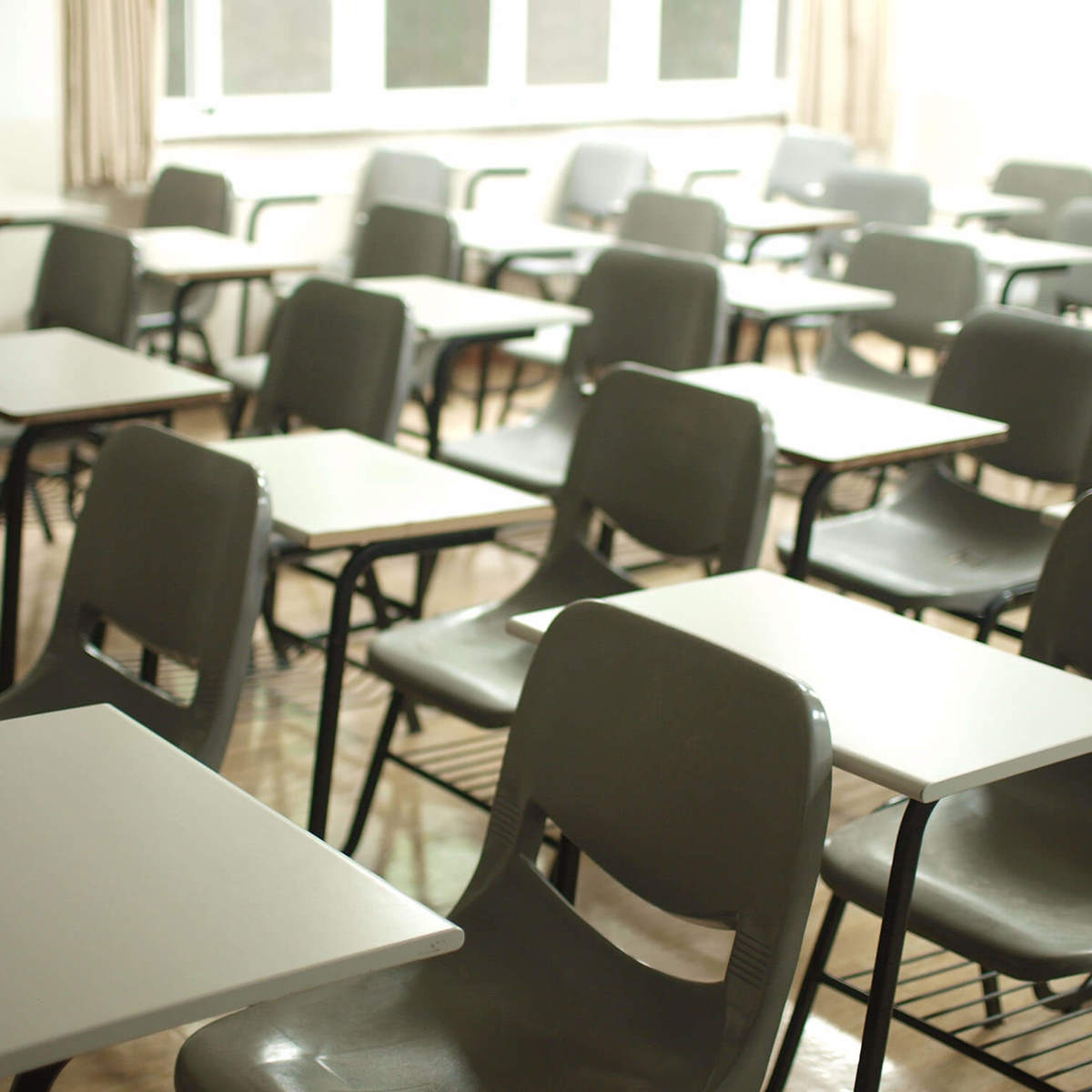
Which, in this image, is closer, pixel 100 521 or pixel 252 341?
pixel 100 521

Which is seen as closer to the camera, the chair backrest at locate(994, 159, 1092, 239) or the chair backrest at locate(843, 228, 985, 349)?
the chair backrest at locate(843, 228, 985, 349)

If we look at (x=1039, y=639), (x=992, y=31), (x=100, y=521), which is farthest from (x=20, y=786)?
(x=992, y=31)

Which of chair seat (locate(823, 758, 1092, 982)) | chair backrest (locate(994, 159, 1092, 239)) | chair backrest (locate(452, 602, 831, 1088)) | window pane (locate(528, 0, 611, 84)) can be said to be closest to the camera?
chair backrest (locate(452, 602, 831, 1088))

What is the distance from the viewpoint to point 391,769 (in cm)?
329

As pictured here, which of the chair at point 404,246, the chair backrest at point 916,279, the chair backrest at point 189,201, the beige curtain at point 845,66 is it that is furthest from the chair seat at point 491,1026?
the beige curtain at point 845,66

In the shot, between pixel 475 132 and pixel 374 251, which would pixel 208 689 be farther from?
pixel 475 132

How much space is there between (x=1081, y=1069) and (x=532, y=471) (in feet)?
5.90

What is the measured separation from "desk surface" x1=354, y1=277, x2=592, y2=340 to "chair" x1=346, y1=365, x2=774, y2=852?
1092 millimetres

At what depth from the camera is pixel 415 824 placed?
Answer: 3.07 metres

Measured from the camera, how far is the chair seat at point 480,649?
2.48 meters

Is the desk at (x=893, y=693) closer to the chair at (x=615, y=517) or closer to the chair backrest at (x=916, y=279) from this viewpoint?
the chair at (x=615, y=517)

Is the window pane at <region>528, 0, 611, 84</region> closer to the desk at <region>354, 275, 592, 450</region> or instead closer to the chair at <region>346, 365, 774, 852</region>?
the desk at <region>354, 275, 592, 450</region>

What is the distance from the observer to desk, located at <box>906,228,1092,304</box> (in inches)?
209

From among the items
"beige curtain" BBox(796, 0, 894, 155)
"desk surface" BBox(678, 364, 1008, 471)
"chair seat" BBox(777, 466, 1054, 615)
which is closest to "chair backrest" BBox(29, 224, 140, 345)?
"desk surface" BBox(678, 364, 1008, 471)
